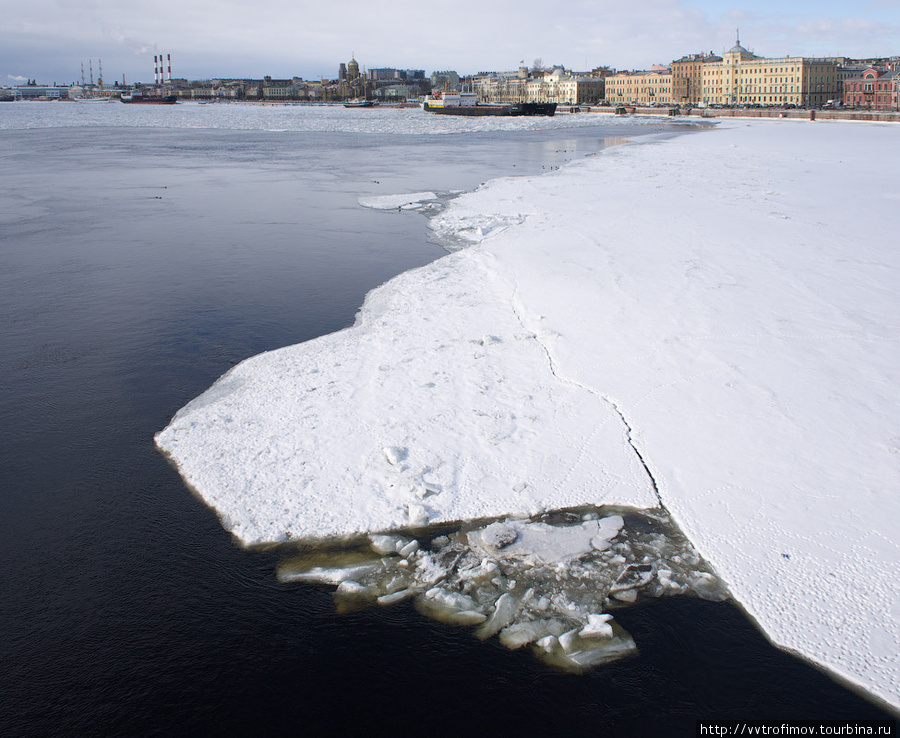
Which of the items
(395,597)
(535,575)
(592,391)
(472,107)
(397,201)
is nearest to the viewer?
(395,597)

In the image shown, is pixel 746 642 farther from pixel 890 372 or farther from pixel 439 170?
pixel 439 170

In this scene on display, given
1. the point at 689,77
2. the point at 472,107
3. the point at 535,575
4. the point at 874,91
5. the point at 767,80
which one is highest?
the point at 689,77

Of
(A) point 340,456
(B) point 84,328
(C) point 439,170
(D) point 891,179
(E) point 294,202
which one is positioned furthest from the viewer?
(C) point 439,170

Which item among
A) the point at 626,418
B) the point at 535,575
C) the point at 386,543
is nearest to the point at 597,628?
the point at 535,575

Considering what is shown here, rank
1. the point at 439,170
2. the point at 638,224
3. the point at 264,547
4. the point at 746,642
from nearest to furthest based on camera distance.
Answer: the point at 746,642 < the point at 264,547 < the point at 638,224 < the point at 439,170

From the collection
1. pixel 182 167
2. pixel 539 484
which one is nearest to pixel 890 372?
pixel 539 484

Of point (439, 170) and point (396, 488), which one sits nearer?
point (396, 488)

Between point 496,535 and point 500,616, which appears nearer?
point 500,616

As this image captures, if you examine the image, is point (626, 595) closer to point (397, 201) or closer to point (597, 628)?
point (597, 628)
